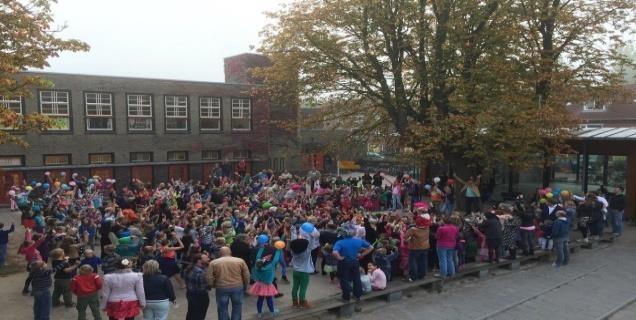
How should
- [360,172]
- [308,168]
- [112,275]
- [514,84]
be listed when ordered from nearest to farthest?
[112,275] < [514,84] < [308,168] < [360,172]

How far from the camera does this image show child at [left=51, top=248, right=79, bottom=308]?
30.5ft

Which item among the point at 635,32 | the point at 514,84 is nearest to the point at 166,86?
the point at 514,84

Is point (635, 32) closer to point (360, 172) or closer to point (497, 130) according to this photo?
point (497, 130)

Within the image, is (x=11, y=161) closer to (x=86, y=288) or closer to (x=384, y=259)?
(x=86, y=288)

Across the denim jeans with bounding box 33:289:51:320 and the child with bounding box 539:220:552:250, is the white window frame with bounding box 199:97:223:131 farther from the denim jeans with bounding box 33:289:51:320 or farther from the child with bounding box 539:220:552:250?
the denim jeans with bounding box 33:289:51:320

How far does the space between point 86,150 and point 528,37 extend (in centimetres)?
2216

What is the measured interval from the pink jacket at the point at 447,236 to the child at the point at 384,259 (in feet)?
3.78

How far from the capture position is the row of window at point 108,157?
2400 centimetres

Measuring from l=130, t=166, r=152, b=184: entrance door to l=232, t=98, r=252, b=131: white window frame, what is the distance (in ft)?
19.8

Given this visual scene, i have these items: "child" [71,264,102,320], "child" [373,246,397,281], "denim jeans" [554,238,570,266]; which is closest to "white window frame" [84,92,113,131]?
"child" [71,264,102,320]

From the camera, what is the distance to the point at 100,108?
26.4 meters

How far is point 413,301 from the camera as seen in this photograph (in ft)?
36.3

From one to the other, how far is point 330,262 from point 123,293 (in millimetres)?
5116

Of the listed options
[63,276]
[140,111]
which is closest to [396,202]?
[63,276]
